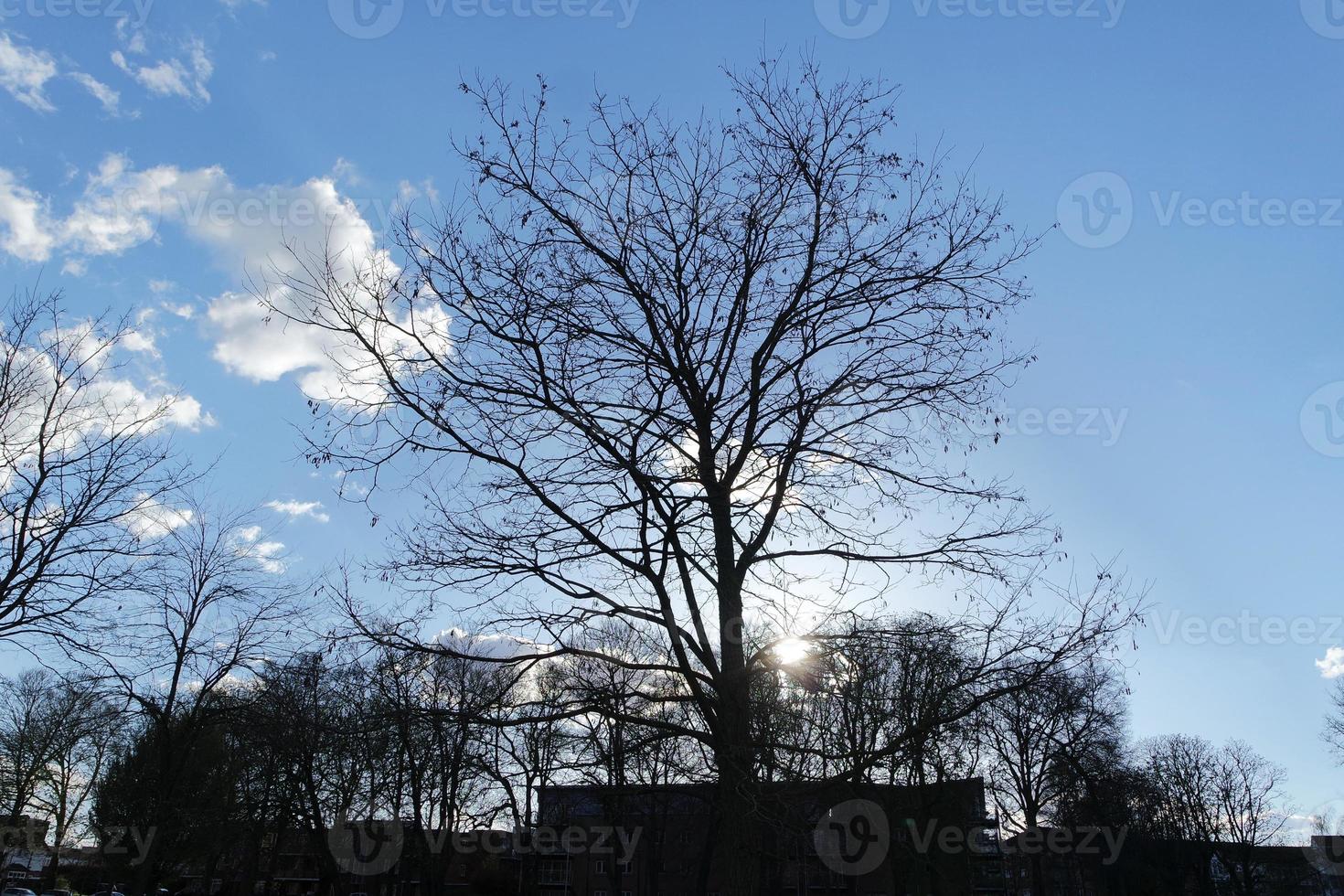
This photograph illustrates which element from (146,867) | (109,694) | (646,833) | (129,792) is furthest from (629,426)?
(646,833)

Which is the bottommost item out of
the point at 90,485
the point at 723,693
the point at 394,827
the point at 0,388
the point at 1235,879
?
the point at 1235,879

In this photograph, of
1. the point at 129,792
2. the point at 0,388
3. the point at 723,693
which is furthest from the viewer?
the point at 129,792

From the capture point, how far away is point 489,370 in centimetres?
752

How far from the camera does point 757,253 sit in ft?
26.4

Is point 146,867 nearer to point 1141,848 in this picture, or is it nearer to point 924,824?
point 924,824

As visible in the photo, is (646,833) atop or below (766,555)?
below

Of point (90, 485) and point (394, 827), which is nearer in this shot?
point (90, 485)

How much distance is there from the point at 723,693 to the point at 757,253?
3.90m

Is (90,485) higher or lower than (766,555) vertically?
higher

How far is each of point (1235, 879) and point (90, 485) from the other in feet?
194

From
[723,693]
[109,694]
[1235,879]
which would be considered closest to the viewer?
[723,693]

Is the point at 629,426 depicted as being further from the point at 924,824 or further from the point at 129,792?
the point at 129,792

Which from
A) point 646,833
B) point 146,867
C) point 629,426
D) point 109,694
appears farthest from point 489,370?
point 646,833

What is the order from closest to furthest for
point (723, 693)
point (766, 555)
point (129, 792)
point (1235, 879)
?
point (723, 693), point (766, 555), point (129, 792), point (1235, 879)
